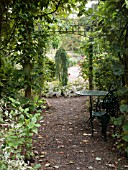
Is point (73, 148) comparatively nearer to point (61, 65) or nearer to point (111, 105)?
point (111, 105)

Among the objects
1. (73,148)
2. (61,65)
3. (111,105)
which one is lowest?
(73,148)

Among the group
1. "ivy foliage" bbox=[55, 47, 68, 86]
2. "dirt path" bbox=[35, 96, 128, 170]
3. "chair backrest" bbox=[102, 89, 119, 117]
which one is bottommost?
"dirt path" bbox=[35, 96, 128, 170]

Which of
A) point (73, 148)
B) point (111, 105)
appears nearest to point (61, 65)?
point (111, 105)

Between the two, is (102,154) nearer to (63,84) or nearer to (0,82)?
(0,82)

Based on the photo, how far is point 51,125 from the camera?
4.73 m

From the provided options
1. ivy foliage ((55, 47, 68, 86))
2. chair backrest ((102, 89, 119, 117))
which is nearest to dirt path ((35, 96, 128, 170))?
chair backrest ((102, 89, 119, 117))

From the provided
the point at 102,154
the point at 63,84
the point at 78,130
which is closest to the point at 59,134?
the point at 78,130

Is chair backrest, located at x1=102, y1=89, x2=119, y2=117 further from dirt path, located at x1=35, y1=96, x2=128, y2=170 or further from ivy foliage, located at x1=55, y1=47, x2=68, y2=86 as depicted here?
ivy foliage, located at x1=55, y1=47, x2=68, y2=86

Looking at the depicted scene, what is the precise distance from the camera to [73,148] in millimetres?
3361

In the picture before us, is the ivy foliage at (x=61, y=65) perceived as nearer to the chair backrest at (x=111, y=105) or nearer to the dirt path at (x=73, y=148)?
the dirt path at (x=73, y=148)

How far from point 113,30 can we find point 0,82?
4.41ft

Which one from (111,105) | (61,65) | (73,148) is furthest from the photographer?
(61,65)

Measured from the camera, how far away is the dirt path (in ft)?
9.27

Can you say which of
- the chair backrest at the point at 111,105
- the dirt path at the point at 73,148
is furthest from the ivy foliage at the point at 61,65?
the chair backrest at the point at 111,105
